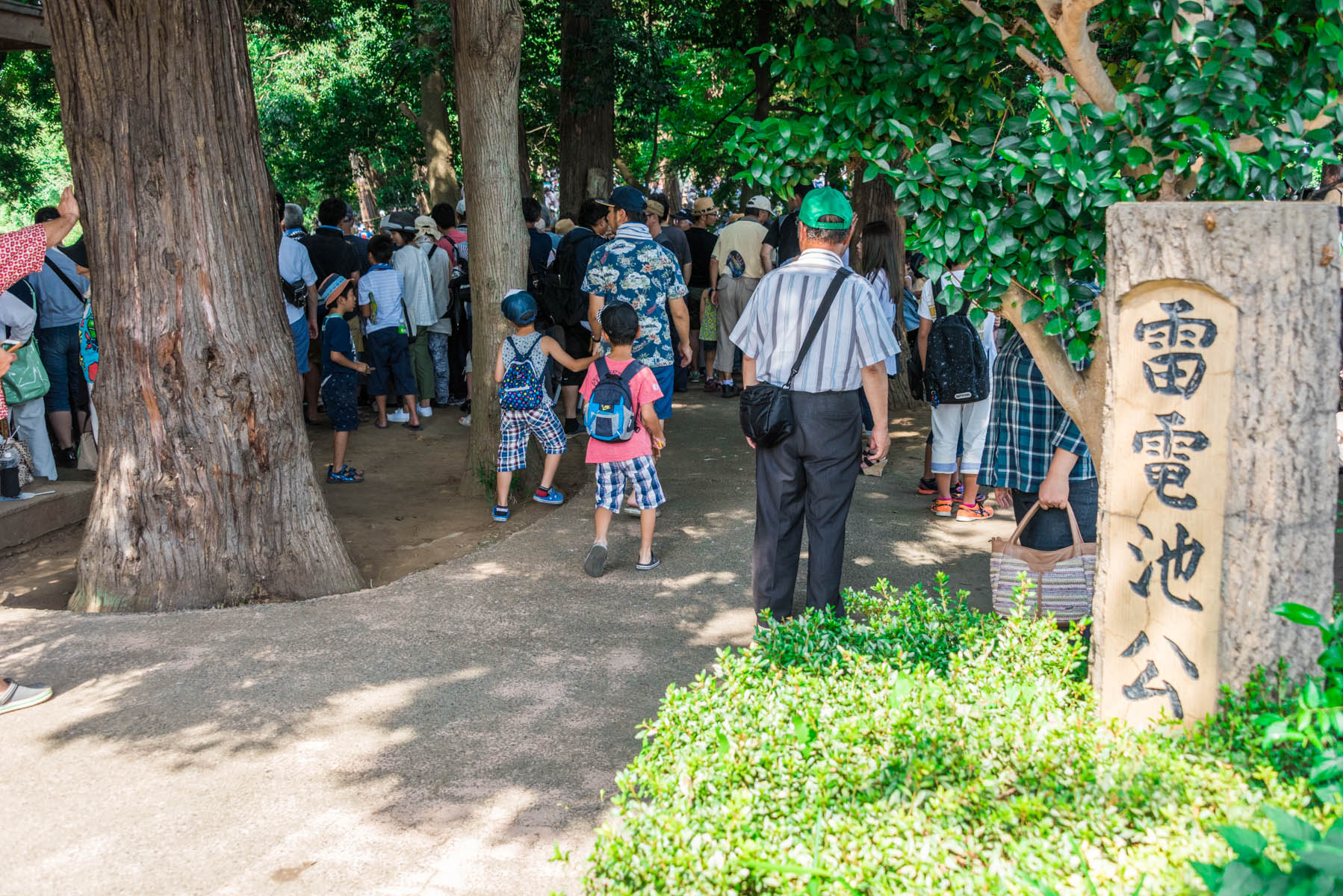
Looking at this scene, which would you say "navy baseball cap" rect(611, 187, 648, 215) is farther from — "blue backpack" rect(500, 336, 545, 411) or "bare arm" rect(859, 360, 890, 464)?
"bare arm" rect(859, 360, 890, 464)

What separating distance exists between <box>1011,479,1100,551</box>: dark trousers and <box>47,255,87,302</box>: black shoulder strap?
723cm

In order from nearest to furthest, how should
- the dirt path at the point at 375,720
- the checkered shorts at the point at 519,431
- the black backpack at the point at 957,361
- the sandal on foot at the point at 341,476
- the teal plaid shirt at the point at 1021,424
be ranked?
the dirt path at the point at 375,720 → the teal plaid shirt at the point at 1021,424 → the black backpack at the point at 957,361 → the checkered shorts at the point at 519,431 → the sandal on foot at the point at 341,476

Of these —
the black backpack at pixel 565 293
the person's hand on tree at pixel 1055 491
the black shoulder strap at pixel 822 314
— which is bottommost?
the person's hand on tree at pixel 1055 491

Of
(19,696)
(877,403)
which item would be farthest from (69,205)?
(877,403)

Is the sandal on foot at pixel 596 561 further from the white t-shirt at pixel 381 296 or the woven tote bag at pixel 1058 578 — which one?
the white t-shirt at pixel 381 296

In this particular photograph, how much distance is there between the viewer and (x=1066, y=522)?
4.51m

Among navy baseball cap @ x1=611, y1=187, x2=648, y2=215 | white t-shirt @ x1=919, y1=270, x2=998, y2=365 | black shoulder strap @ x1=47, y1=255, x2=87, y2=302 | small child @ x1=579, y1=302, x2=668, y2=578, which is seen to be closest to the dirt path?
small child @ x1=579, y1=302, x2=668, y2=578

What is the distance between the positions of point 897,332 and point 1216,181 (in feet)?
23.7

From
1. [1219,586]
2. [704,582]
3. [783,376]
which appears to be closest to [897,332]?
[704,582]

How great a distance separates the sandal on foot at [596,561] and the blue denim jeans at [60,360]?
4913 mm

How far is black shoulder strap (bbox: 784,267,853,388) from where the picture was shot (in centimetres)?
451

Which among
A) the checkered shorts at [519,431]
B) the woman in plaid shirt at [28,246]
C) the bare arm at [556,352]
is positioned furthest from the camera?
the checkered shorts at [519,431]

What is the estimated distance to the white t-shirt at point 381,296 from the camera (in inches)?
377

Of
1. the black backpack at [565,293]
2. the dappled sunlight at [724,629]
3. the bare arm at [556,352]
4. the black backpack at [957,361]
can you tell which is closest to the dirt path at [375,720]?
the dappled sunlight at [724,629]
